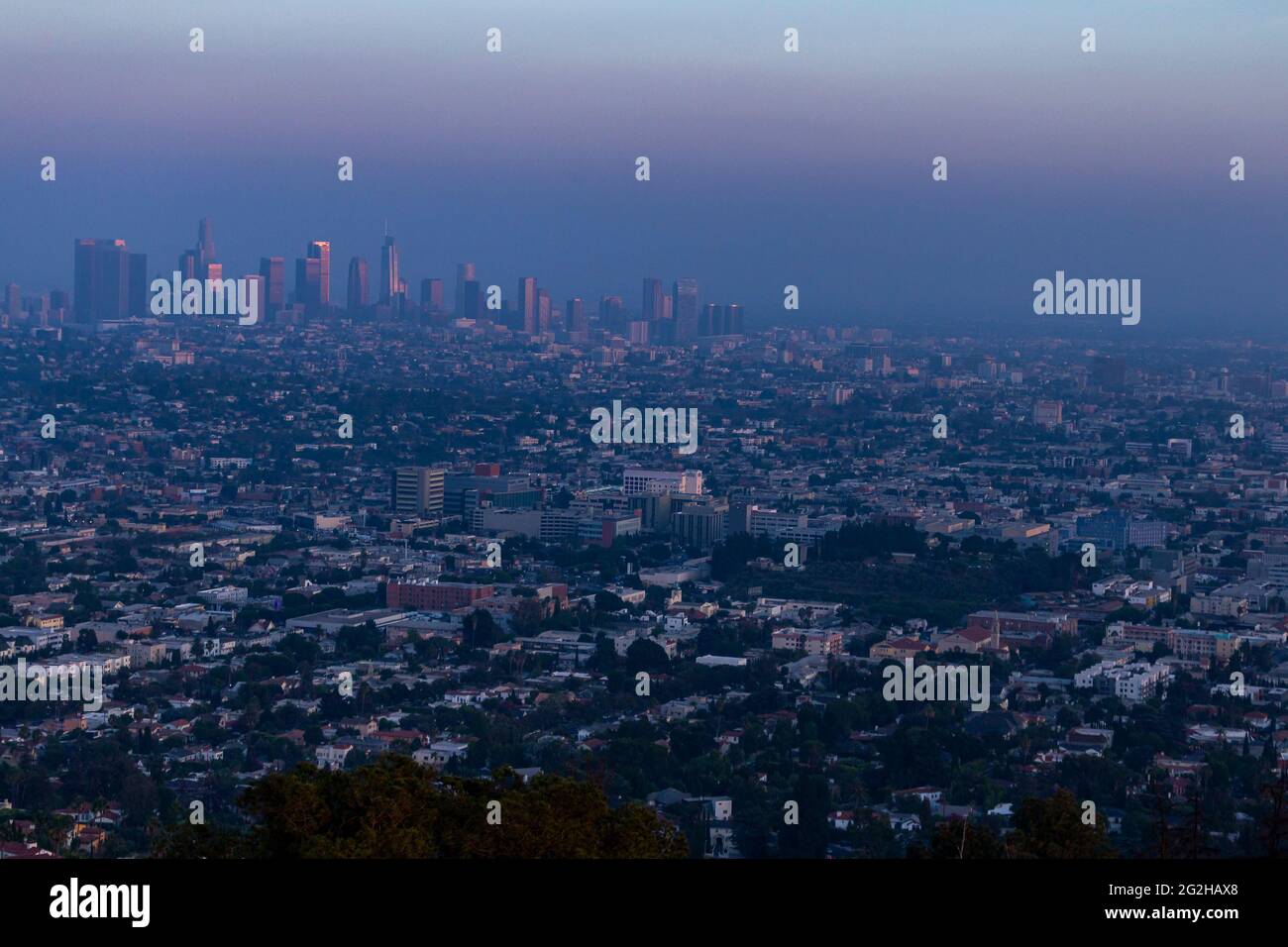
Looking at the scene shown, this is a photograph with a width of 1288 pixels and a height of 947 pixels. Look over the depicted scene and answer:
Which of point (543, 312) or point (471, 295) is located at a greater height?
point (471, 295)

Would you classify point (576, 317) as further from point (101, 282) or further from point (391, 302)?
point (101, 282)

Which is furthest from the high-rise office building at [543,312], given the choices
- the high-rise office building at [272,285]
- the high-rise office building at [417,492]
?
the high-rise office building at [417,492]

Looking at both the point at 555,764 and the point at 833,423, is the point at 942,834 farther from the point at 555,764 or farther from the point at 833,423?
the point at 833,423

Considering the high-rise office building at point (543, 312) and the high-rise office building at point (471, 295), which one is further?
the high-rise office building at point (471, 295)

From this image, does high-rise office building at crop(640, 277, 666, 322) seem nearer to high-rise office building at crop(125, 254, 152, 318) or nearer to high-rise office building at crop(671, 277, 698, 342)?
high-rise office building at crop(671, 277, 698, 342)

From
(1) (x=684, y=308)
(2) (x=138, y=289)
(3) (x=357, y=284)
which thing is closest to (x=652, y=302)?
(1) (x=684, y=308)

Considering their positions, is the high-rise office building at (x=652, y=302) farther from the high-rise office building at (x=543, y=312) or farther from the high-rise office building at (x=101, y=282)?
the high-rise office building at (x=101, y=282)
